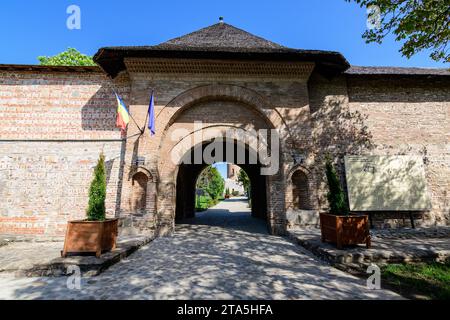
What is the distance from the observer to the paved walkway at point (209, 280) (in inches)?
124

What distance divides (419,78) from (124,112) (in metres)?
11.3

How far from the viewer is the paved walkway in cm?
314

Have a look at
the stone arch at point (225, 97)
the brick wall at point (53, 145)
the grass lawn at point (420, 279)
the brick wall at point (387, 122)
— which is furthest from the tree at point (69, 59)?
the grass lawn at point (420, 279)

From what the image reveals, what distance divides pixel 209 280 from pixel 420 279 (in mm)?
3651

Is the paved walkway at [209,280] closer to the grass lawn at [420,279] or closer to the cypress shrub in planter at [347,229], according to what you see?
the grass lawn at [420,279]

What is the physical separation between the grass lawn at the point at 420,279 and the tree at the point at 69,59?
21806 mm

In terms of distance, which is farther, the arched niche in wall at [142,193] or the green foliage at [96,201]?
the arched niche in wall at [142,193]

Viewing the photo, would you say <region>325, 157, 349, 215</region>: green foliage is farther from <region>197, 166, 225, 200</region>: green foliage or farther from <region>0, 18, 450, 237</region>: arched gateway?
<region>197, 166, 225, 200</region>: green foliage

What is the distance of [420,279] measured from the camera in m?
3.73

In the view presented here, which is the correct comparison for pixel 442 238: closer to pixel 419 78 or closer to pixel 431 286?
pixel 431 286

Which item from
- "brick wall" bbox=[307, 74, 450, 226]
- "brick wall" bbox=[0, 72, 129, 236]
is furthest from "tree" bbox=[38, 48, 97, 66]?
"brick wall" bbox=[307, 74, 450, 226]

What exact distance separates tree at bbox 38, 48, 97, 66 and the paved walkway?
18766 mm

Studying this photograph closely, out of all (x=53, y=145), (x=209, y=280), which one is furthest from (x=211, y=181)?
(x=209, y=280)

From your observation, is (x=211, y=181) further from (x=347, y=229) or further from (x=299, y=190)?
(x=347, y=229)
